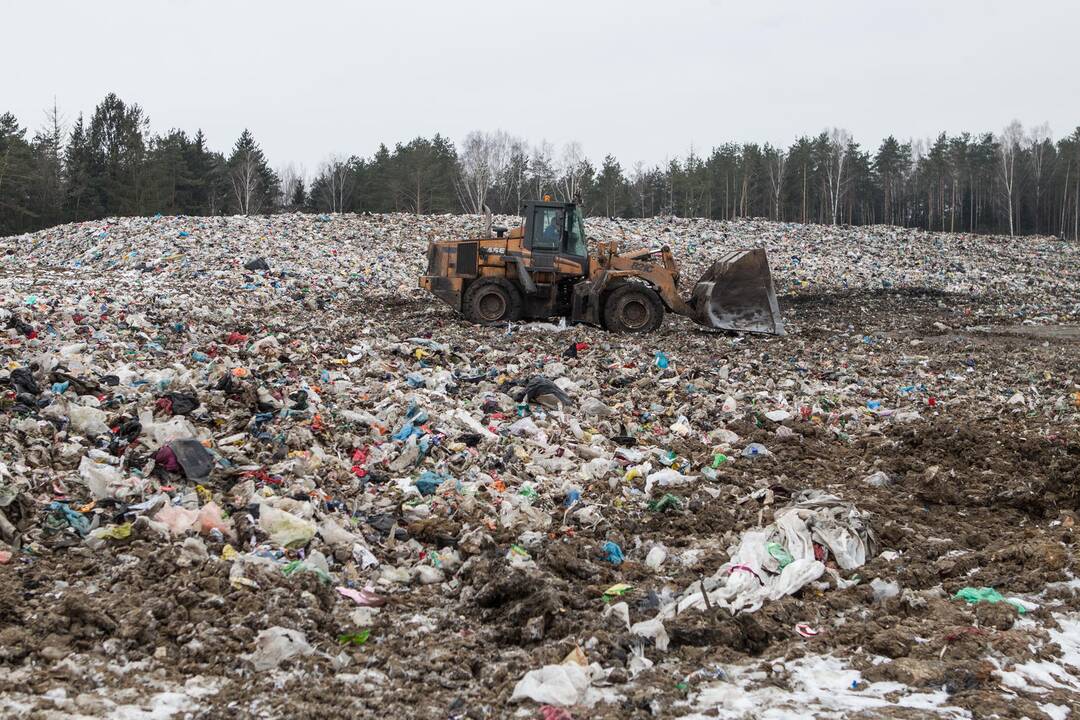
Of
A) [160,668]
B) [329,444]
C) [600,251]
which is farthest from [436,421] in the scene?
[600,251]

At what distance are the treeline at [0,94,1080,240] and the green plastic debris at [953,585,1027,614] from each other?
29731mm

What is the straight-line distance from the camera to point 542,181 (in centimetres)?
4300

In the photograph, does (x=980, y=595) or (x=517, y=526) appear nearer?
(x=980, y=595)

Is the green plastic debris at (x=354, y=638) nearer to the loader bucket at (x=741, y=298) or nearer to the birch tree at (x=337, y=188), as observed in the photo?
the loader bucket at (x=741, y=298)

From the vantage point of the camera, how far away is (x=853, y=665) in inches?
111

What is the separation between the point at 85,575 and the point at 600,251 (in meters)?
8.70

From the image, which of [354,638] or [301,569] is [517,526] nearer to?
[301,569]

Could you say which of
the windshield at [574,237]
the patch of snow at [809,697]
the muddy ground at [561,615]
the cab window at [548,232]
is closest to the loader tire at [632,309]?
the windshield at [574,237]

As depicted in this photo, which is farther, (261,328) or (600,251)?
(600,251)

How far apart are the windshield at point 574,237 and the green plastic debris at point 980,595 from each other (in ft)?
27.6

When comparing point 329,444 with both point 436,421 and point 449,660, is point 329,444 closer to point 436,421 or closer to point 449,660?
point 436,421

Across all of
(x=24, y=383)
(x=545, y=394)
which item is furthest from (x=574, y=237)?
(x=24, y=383)

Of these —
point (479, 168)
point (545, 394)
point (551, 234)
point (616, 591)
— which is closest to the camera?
point (616, 591)

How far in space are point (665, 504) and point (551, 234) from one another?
7080mm
